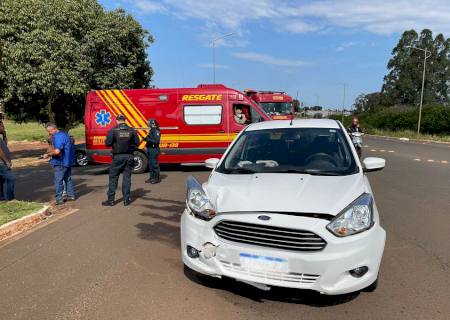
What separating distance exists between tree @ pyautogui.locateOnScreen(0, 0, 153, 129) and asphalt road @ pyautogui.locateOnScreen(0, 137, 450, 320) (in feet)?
38.8

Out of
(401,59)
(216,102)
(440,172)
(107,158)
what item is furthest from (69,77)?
(401,59)

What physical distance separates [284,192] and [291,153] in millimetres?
1179

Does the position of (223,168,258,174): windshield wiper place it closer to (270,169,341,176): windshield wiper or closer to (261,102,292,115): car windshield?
(270,169,341,176): windshield wiper

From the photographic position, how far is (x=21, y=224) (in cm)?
636

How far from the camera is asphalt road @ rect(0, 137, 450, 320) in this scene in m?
3.62

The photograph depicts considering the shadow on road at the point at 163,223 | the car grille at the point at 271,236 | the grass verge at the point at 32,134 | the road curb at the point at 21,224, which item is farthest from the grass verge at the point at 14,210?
the grass verge at the point at 32,134

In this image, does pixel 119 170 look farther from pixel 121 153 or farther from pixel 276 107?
pixel 276 107

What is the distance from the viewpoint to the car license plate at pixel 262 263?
334cm

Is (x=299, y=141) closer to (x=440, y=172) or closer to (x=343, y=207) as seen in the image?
(x=343, y=207)

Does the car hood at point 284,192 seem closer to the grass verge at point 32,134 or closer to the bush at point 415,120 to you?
the grass verge at point 32,134

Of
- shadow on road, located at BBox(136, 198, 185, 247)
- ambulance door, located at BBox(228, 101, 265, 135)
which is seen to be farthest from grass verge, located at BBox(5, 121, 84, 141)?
shadow on road, located at BBox(136, 198, 185, 247)

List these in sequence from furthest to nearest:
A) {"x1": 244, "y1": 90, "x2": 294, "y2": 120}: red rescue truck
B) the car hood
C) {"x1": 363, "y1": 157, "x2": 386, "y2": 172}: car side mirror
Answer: {"x1": 244, "y1": 90, "x2": 294, "y2": 120}: red rescue truck
{"x1": 363, "y1": 157, "x2": 386, "y2": 172}: car side mirror
the car hood

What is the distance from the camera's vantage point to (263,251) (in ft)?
11.1

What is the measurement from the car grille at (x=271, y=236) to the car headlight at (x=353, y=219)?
0.17 meters
